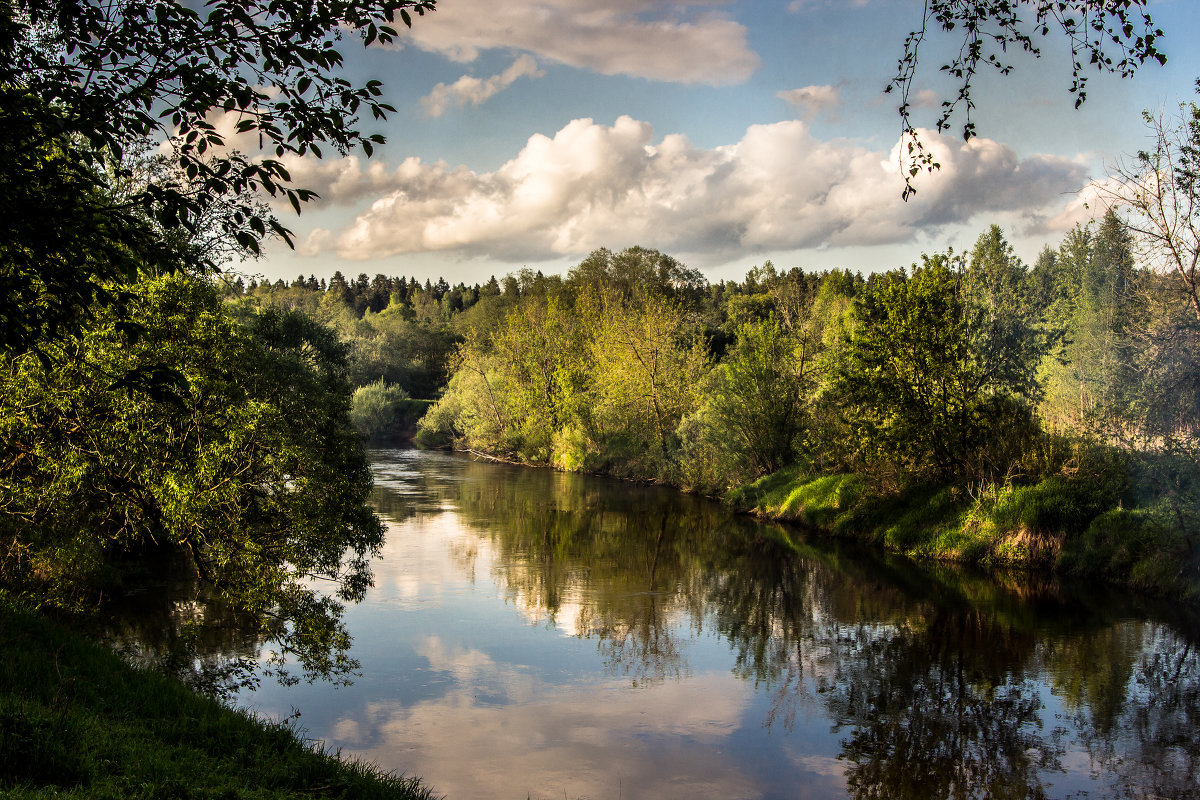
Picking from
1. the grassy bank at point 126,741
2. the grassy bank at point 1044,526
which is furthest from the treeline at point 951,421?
the grassy bank at point 126,741

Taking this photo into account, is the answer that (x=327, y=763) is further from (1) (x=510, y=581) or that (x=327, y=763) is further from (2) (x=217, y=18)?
(1) (x=510, y=581)

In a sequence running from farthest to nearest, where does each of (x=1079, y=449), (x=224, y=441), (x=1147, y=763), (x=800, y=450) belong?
1. (x=800, y=450)
2. (x=1079, y=449)
3. (x=224, y=441)
4. (x=1147, y=763)

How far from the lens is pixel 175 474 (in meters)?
12.9

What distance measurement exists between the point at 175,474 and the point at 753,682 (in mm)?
10444

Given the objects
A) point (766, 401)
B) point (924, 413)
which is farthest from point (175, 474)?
point (766, 401)

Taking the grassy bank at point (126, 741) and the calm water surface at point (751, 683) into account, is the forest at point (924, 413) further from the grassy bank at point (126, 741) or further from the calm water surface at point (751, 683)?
the grassy bank at point (126, 741)

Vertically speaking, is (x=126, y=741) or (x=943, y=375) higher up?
(x=943, y=375)

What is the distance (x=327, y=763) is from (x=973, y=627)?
570 inches

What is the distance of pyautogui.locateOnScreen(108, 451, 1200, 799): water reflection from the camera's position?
11289 mm

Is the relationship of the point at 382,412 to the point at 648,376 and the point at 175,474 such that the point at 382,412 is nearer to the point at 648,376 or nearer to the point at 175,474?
the point at 648,376

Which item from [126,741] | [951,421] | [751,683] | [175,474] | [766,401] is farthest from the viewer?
[766,401]

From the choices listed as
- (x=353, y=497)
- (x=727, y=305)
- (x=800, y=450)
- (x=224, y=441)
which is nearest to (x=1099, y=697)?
(x=353, y=497)

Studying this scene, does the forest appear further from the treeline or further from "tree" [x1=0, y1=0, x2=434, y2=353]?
"tree" [x1=0, y1=0, x2=434, y2=353]

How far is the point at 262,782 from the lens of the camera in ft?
24.1
